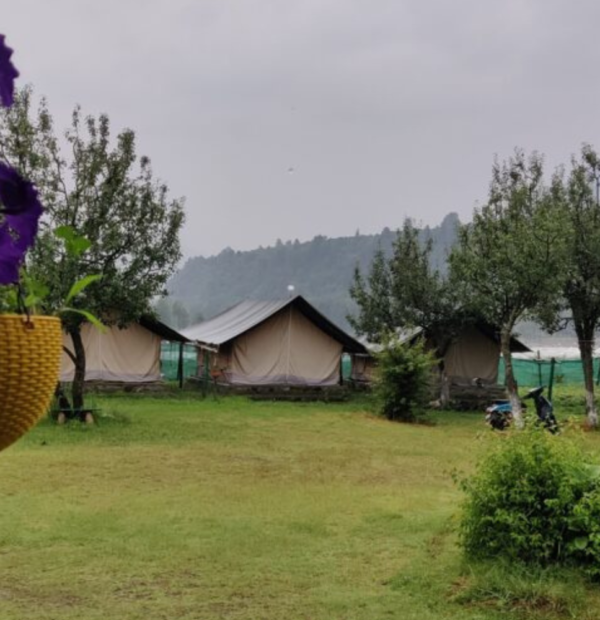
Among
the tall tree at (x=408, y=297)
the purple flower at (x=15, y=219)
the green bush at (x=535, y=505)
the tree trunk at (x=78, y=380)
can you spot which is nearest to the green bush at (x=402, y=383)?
the tall tree at (x=408, y=297)

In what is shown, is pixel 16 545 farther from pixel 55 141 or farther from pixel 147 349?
pixel 147 349

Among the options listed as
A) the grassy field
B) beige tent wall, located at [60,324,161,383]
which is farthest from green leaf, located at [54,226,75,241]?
beige tent wall, located at [60,324,161,383]

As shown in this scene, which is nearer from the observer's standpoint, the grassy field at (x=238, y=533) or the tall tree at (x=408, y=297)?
the grassy field at (x=238, y=533)

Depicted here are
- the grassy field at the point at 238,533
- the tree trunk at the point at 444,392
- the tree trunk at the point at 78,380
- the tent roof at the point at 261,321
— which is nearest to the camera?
the grassy field at the point at 238,533

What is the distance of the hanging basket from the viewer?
1132mm

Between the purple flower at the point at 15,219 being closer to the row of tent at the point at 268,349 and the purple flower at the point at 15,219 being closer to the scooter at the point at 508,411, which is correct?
the scooter at the point at 508,411

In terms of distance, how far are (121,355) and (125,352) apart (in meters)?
0.15

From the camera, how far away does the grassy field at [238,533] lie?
4.71m

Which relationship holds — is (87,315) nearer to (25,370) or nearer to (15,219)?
(25,370)

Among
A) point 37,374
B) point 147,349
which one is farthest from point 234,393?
point 37,374

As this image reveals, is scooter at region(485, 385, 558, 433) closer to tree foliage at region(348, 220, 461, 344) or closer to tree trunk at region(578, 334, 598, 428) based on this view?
tree trunk at region(578, 334, 598, 428)

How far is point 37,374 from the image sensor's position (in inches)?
46.9

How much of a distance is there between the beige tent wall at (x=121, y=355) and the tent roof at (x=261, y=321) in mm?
1875

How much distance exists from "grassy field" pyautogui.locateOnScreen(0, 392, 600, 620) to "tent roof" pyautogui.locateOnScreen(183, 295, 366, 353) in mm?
9086
